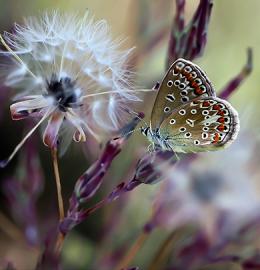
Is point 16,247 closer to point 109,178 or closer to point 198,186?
point 109,178

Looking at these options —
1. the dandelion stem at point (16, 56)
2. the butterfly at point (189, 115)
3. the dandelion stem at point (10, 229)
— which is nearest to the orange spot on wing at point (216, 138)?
the butterfly at point (189, 115)

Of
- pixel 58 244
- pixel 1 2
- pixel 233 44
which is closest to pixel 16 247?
pixel 58 244

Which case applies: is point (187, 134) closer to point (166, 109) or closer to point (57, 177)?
point (166, 109)

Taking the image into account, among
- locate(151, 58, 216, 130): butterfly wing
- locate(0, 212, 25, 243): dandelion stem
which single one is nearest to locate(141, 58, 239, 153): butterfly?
locate(151, 58, 216, 130): butterfly wing

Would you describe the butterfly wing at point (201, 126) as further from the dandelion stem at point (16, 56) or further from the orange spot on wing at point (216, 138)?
the dandelion stem at point (16, 56)

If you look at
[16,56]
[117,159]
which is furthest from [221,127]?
[117,159]
